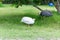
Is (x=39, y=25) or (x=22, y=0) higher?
(x=22, y=0)

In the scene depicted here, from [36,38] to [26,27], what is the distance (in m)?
1.35

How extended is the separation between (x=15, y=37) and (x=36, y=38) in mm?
572

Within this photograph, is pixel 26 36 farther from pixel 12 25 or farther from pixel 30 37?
pixel 12 25

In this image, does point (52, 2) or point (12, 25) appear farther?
point (52, 2)

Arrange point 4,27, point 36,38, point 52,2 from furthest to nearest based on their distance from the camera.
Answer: point 52,2 < point 4,27 < point 36,38

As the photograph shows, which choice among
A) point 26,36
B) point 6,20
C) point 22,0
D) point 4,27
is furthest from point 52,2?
point 26,36

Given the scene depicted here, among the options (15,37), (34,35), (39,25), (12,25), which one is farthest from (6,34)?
(39,25)

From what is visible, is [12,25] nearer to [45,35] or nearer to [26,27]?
[26,27]

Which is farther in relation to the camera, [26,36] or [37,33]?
[37,33]

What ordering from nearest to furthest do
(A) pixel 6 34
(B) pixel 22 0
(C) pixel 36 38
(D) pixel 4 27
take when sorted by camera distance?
(C) pixel 36 38 < (A) pixel 6 34 < (D) pixel 4 27 < (B) pixel 22 0

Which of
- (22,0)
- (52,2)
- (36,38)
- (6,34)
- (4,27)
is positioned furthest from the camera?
(52,2)

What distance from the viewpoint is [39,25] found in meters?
7.05

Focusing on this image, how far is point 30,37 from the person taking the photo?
214 inches

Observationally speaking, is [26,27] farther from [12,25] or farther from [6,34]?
[6,34]
